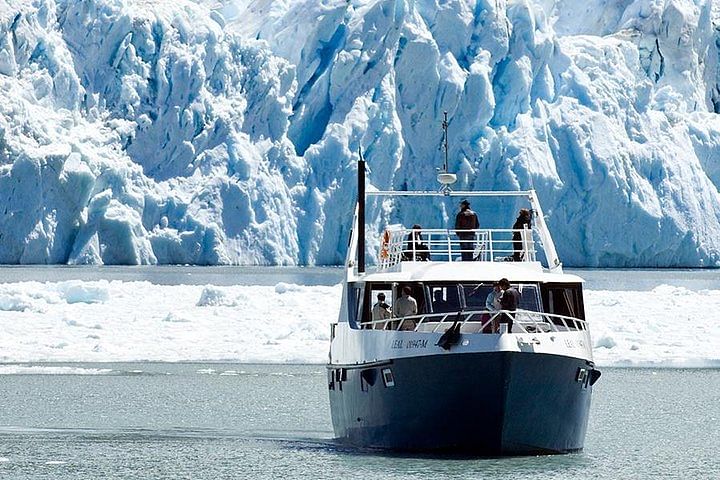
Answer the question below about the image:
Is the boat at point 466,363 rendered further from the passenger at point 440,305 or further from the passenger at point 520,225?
the passenger at point 520,225

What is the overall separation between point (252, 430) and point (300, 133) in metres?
38.7

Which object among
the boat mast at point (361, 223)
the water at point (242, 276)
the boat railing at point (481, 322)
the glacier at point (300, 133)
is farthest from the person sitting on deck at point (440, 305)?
the glacier at point (300, 133)

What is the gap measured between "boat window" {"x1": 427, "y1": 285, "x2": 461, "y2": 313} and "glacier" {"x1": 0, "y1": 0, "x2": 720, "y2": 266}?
3709 centimetres

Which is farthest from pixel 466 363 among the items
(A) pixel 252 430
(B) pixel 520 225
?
(A) pixel 252 430

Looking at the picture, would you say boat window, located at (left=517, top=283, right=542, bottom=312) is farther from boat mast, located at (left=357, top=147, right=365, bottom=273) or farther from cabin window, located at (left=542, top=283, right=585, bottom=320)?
boat mast, located at (left=357, top=147, right=365, bottom=273)

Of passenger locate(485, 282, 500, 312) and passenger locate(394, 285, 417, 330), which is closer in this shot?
passenger locate(485, 282, 500, 312)

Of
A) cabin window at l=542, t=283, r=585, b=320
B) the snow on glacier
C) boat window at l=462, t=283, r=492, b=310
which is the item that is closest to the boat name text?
boat window at l=462, t=283, r=492, b=310

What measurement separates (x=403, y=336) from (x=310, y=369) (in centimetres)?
1307

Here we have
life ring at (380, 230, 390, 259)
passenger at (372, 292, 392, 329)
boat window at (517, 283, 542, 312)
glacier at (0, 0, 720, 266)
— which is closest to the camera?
boat window at (517, 283, 542, 312)

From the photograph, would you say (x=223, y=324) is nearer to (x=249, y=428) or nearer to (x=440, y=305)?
(x=249, y=428)

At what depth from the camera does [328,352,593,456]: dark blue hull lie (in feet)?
39.3

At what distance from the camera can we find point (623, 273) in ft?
181

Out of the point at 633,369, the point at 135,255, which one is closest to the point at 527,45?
the point at 135,255

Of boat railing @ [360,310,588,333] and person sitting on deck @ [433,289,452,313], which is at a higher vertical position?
person sitting on deck @ [433,289,452,313]
